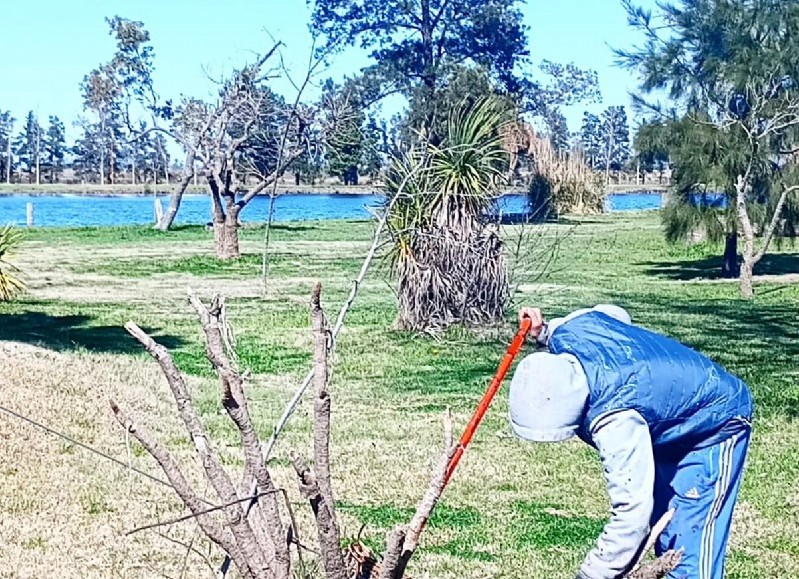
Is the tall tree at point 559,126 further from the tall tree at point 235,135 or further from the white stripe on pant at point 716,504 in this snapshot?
the white stripe on pant at point 716,504

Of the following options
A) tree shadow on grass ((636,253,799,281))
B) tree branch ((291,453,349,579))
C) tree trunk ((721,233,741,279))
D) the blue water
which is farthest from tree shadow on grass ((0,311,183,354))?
the blue water

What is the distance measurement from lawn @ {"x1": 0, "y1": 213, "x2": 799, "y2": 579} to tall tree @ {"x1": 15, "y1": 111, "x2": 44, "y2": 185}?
70.5m

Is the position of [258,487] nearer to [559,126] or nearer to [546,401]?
[546,401]

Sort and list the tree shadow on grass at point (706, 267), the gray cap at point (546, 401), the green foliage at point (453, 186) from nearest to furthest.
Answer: the gray cap at point (546, 401) < the green foliage at point (453, 186) < the tree shadow on grass at point (706, 267)

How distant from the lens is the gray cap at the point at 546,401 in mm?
2871

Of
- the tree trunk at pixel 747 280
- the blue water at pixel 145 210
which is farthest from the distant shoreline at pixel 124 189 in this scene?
the tree trunk at pixel 747 280

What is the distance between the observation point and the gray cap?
2.87 metres

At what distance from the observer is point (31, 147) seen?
89250 mm

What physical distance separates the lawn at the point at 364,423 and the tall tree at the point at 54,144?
72.6m

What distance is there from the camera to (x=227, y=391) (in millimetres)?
2479

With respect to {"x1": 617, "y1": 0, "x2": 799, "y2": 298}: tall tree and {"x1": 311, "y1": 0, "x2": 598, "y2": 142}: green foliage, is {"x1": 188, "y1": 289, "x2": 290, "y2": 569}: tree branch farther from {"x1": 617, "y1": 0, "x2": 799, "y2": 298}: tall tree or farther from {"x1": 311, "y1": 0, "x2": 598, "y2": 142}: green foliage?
{"x1": 311, "y1": 0, "x2": 598, "y2": 142}: green foliage

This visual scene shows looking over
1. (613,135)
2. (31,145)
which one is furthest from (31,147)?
(613,135)

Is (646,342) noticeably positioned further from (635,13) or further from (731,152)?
(635,13)

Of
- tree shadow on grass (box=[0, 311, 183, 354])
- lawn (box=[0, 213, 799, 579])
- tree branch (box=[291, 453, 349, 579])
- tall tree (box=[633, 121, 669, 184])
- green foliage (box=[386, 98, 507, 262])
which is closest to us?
tree branch (box=[291, 453, 349, 579])
